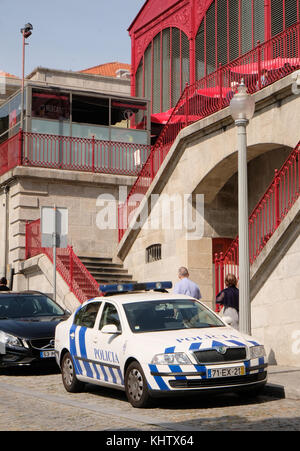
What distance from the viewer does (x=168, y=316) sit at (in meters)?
10.6

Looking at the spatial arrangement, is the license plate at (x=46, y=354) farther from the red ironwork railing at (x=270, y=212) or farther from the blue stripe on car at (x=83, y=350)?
the red ironwork railing at (x=270, y=212)

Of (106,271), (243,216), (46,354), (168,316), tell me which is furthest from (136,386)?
(106,271)

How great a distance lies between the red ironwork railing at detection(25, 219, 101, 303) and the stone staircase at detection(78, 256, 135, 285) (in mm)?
628

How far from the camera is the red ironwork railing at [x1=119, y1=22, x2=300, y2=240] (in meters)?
15.6

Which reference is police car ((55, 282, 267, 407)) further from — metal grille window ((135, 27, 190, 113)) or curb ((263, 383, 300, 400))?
metal grille window ((135, 27, 190, 113))

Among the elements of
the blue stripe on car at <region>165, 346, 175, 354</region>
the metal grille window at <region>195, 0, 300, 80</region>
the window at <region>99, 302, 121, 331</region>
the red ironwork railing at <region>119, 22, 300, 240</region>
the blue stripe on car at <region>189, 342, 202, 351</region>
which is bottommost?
→ the blue stripe on car at <region>165, 346, 175, 354</region>

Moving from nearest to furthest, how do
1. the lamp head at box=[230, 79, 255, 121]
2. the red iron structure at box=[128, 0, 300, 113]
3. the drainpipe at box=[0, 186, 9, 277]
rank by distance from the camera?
the lamp head at box=[230, 79, 255, 121] → the red iron structure at box=[128, 0, 300, 113] → the drainpipe at box=[0, 186, 9, 277]

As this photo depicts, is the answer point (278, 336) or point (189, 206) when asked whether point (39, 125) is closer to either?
point (189, 206)

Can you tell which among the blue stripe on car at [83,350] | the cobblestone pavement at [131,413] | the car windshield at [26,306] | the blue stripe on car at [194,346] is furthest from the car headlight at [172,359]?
the car windshield at [26,306]

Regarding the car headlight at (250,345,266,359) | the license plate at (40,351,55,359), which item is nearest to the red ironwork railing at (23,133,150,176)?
the license plate at (40,351,55,359)

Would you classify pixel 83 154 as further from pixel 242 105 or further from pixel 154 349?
pixel 154 349

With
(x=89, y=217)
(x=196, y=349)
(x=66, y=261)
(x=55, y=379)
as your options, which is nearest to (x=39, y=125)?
(x=89, y=217)

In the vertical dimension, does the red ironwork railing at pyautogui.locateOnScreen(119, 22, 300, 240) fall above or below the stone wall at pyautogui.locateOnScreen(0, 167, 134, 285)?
above

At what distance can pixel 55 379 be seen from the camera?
1323 centimetres
